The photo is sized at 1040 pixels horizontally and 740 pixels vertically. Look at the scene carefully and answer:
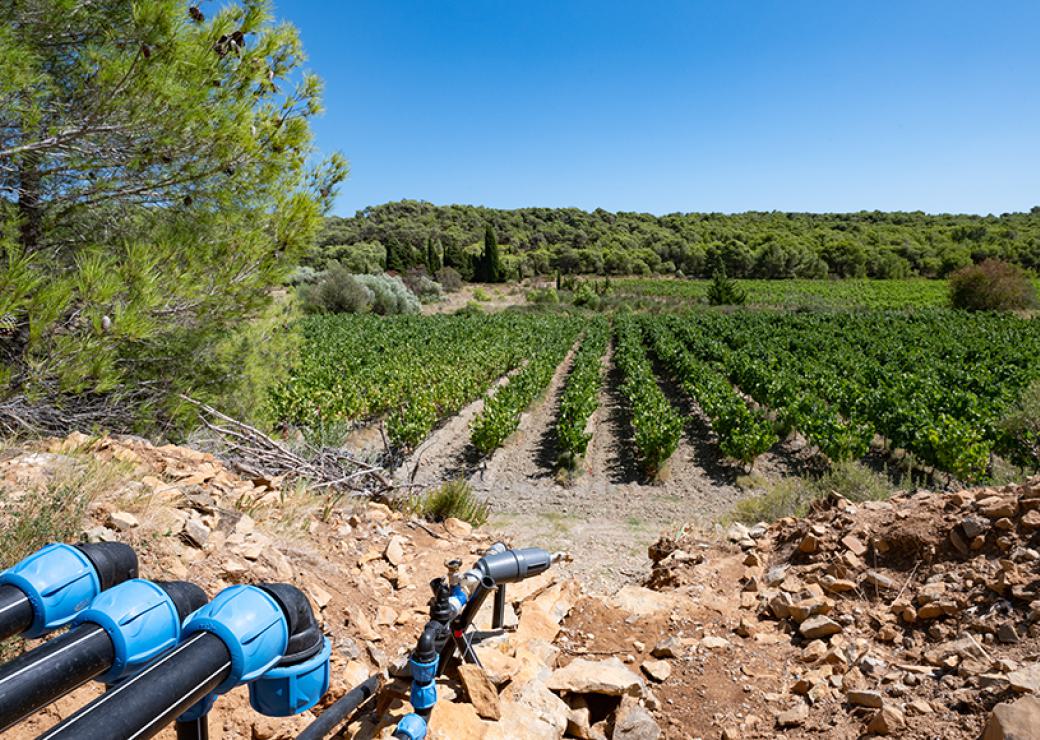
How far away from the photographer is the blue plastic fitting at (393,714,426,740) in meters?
1.71

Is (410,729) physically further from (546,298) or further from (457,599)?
(546,298)

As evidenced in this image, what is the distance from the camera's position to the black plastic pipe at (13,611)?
1237mm

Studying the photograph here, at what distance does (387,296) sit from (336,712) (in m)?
42.7

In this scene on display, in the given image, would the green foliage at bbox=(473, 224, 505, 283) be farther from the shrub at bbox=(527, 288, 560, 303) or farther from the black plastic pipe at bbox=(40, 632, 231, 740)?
the black plastic pipe at bbox=(40, 632, 231, 740)

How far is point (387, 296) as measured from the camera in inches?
1690

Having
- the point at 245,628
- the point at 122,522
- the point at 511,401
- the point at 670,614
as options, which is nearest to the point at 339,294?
the point at 511,401

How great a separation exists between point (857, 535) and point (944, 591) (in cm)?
84

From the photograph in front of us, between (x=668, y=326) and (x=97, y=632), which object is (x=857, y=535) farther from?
(x=668, y=326)

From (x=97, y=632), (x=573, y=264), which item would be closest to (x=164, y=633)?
(x=97, y=632)

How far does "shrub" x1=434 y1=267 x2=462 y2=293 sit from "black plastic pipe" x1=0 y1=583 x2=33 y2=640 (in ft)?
201

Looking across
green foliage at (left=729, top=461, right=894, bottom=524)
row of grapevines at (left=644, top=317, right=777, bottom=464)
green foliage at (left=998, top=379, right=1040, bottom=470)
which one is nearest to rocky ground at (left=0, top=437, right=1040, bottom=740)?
green foliage at (left=729, top=461, right=894, bottom=524)

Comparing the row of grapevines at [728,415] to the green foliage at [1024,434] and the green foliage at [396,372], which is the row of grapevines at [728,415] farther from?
the green foliage at [396,372]

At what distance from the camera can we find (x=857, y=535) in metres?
4.05

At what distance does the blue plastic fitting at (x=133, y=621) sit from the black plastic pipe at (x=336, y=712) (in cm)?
68
